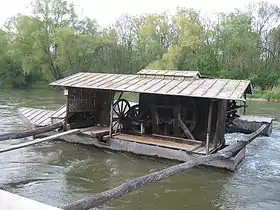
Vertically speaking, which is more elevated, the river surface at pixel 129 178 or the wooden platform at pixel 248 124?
the wooden platform at pixel 248 124

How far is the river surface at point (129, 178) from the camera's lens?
686 cm

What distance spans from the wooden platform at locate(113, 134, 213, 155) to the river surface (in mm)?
472

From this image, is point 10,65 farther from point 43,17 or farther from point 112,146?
point 112,146

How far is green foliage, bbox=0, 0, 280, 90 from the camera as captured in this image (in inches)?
1390

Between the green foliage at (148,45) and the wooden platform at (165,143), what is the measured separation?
25.0 m

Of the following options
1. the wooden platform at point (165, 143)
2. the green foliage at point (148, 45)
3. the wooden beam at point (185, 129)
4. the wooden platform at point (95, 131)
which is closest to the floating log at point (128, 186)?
the wooden platform at point (165, 143)

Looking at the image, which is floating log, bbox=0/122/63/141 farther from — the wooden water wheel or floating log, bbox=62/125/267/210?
floating log, bbox=62/125/267/210

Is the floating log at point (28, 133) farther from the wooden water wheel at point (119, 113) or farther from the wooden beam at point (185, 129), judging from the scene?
the wooden beam at point (185, 129)

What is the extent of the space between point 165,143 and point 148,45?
29682 millimetres

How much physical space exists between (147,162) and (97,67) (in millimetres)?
31279

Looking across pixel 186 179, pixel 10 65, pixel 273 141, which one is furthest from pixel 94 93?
pixel 10 65

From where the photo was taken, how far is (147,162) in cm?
947

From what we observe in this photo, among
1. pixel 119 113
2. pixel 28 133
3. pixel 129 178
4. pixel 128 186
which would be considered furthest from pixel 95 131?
pixel 128 186

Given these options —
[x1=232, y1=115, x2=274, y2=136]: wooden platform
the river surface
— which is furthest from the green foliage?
the river surface
